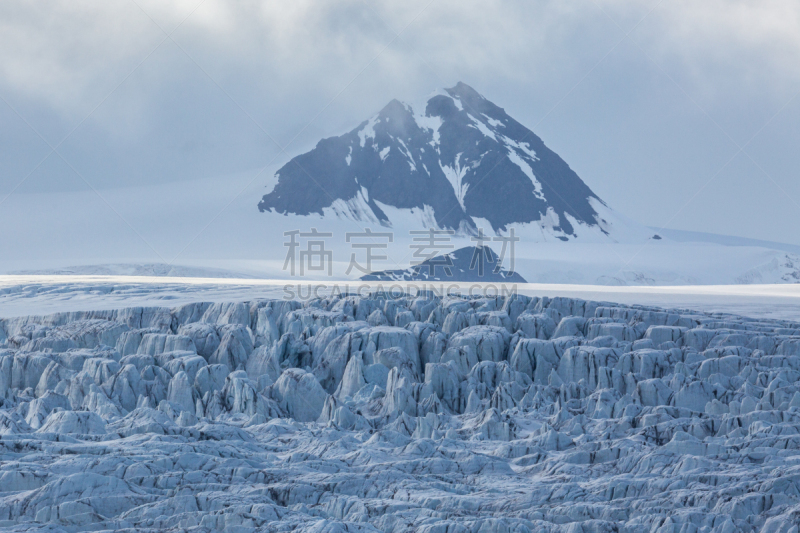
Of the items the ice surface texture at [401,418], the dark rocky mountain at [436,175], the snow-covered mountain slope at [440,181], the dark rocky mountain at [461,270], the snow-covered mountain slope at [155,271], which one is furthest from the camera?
the dark rocky mountain at [436,175]

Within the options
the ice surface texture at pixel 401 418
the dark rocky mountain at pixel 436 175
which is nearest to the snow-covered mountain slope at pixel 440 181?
the dark rocky mountain at pixel 436 175

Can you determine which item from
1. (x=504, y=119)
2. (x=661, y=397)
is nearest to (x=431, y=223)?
(x=504, y=119)

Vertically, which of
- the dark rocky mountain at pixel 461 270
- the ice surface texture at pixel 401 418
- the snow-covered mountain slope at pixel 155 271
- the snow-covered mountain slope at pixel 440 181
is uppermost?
the snow-covered mountain slope at pixel 440 181

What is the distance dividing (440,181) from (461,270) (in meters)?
55.8

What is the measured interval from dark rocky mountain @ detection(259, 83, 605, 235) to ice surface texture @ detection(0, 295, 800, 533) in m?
111

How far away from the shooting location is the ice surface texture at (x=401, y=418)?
1326 cm

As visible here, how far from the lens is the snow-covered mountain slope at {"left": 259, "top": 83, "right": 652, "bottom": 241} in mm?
142375

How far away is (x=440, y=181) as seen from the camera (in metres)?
150

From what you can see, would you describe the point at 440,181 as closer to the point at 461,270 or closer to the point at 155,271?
the point at 461,270

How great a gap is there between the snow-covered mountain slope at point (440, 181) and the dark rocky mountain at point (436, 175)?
0.19 metres

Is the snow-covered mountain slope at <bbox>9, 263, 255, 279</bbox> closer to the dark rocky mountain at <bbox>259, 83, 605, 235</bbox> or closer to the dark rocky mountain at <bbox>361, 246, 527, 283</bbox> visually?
the dark rocky mountain at <bbox>361, 246, 527, 283</bbox>

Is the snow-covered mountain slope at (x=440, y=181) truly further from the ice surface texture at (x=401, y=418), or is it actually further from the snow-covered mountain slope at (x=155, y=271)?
the ice surface texture at (x=401, y=418)

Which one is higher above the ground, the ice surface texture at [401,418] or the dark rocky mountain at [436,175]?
the dark rocky mountain at [436,175]

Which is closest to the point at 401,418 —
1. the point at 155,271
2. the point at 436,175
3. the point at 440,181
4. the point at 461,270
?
the point at 155,271
